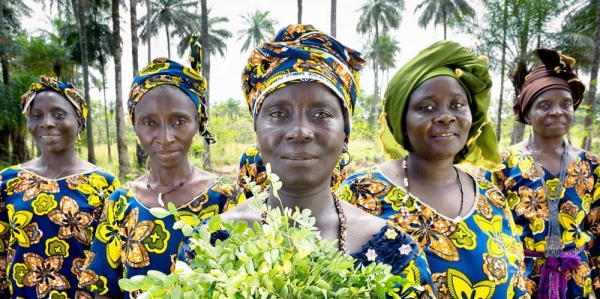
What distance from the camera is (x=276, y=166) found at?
4.12 feet

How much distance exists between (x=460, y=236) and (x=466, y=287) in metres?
0.21

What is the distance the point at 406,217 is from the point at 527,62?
17063 mm

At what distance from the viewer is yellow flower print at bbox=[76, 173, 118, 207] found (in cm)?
245

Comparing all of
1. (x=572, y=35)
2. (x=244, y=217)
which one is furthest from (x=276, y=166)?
(x=572, y=35)

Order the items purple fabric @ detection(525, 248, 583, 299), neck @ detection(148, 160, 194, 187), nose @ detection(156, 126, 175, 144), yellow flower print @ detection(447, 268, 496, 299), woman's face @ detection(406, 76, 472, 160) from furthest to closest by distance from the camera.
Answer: purple fabric @ detection(525, 248, 583, 299), neck @ detection(148, 160, 194, 187), nose @ detection(156, 126, 175, 144), woman's face @ detection(406, 76, 472, 160), yellow flower print @ detection(447, 268, 496, 299)

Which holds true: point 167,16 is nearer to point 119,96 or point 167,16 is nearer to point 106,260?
point 119,96

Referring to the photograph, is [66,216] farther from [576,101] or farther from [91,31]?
[91,31]

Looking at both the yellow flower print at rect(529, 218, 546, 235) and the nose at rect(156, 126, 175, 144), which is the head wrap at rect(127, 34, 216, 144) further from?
the yellow flower print at rect(529, 218, 546, 235)

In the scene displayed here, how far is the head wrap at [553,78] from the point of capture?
2.83 metres

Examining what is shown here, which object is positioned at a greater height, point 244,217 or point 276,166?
point 276,166

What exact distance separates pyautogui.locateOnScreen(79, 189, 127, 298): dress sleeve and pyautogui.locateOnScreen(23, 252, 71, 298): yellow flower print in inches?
24.3

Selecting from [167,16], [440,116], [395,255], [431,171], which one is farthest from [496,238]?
[167,16]

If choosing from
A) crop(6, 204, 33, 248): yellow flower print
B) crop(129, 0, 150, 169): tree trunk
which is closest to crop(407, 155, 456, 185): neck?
crop(6, 204, 33, 248): yellow flower print

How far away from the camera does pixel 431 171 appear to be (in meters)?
1.89
